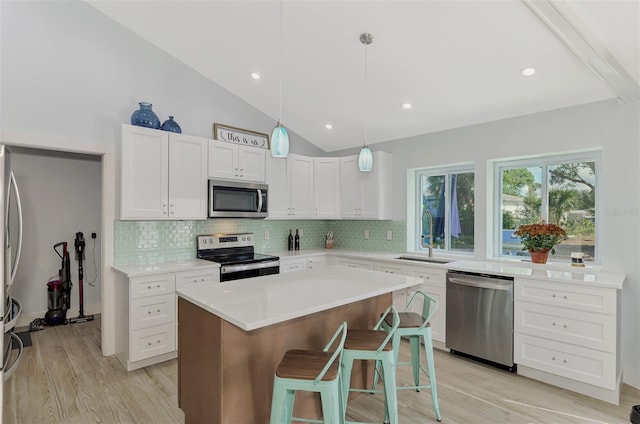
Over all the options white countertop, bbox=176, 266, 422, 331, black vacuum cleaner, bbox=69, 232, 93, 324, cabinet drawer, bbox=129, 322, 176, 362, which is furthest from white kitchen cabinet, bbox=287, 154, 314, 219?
black vacuum cleaner, bbox=69, 232, 93, 324

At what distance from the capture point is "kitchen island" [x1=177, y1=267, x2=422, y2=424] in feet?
5.77

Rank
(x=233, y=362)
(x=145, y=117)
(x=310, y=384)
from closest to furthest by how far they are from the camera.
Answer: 1. (x=310, y=384)
2. (x=233, y=362)
3. (x=145, y=117)

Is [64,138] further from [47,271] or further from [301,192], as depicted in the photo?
[301,192]

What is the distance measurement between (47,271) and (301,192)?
139 inches

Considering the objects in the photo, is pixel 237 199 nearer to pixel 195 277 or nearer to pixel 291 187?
pixel 291 187

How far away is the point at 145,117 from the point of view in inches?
131

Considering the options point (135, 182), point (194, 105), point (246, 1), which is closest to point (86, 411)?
point (135, 182)

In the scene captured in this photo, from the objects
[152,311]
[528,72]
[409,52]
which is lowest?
[152,311]

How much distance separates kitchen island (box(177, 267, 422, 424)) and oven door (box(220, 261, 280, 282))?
4.20ft

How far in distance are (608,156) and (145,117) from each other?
4375 millimetres

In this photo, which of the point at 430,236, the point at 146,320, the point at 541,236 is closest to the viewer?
the point at 146,320

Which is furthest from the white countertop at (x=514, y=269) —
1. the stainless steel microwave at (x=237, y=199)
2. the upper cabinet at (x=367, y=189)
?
the upper cabinet at (x=367, y=189)

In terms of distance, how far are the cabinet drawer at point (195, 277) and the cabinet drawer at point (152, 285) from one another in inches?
2.4

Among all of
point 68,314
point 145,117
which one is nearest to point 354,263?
point 145,117
